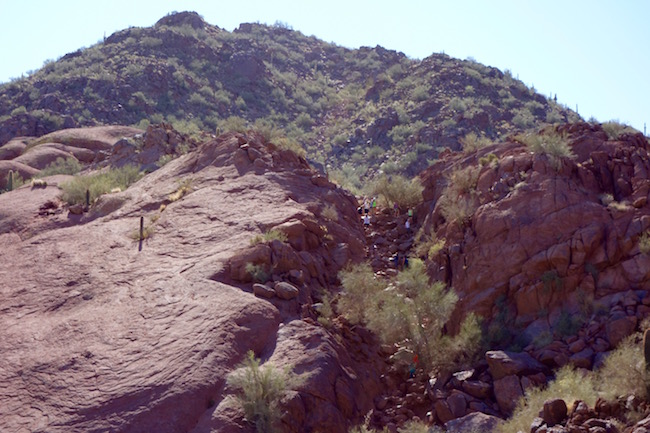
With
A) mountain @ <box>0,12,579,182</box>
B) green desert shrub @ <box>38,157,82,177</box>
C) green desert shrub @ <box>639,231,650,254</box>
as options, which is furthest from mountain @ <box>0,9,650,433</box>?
mountain @ <box>0,12,579,182</box>

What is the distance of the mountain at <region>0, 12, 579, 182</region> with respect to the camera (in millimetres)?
38438

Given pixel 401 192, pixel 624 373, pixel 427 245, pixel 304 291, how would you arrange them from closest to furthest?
pixel 624 373 < pixel 304 291 < pixel 427 245 < pixel 401 192

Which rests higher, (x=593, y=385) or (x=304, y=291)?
(x=304, y=291)

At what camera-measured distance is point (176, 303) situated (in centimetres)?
1616

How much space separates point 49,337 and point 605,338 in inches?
421

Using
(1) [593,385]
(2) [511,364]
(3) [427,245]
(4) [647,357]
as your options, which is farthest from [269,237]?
(4) [647,357]

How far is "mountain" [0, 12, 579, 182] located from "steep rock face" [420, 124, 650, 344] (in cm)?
1678

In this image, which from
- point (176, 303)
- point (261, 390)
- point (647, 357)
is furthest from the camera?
point (176, 303)

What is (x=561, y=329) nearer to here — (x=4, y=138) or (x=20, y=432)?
(x=20, y=432)

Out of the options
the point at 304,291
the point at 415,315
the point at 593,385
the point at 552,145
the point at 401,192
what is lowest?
the point at 593,385

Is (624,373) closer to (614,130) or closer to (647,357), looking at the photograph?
(647,357)

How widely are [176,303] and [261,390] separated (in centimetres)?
362

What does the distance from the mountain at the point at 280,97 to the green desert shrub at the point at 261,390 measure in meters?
20.9

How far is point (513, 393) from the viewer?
545 inches
